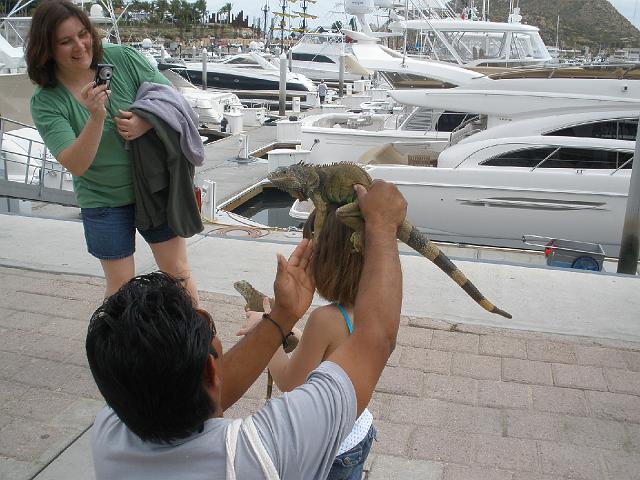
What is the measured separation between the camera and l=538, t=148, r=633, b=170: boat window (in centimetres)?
1002

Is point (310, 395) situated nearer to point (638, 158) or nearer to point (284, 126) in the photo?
point (638, 158)

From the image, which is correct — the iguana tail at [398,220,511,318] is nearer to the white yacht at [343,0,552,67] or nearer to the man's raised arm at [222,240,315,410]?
the man's raised arm at [222,240,315,410]

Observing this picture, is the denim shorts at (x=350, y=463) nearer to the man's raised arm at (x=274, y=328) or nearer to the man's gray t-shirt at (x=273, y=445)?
the man's raised arm at (x=274, y=328)

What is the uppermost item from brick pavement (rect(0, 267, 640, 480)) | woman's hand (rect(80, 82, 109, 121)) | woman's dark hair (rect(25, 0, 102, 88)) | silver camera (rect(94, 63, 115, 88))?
woman's dark hair (rect(25, 0, 102, 88))

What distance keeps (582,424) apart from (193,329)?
256cm

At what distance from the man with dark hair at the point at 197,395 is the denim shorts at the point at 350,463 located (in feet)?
1.73

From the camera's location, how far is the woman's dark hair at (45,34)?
111 inches

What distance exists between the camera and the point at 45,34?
111 inches

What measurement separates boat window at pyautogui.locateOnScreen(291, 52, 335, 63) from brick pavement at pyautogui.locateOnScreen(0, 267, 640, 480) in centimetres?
4221

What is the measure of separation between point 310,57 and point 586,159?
122ft

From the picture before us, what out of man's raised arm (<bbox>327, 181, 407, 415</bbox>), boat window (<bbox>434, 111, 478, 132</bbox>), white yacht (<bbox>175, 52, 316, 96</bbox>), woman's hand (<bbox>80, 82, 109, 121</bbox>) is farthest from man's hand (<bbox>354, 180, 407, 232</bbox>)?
white yacht (<bbox>175, 52, 316, 96</bbox>)

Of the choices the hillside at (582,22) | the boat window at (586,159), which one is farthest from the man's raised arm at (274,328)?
the hillside at (582,22)

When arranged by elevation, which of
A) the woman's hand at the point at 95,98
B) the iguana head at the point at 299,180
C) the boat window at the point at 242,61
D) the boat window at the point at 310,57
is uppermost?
the boat window at the point at 310,57

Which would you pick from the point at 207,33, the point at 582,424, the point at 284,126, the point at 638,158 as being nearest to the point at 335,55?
the point at 284,126
